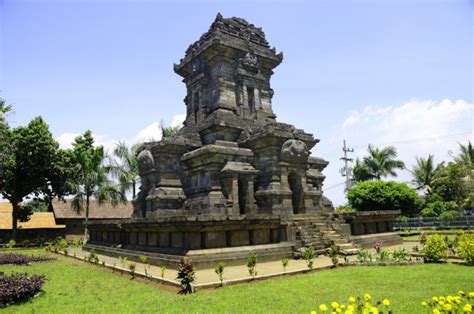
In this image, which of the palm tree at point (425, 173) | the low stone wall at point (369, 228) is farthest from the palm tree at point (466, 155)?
the low stone wall at point (369, 228)

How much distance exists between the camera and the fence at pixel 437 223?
99.0ft

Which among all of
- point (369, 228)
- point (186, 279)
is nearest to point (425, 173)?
point (369, 228)

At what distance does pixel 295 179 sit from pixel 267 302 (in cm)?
1184

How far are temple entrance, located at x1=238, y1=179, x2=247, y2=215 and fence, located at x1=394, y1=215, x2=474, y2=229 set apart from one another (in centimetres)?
2058

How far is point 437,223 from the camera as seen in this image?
32.1 meters

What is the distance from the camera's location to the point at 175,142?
68.1 ft

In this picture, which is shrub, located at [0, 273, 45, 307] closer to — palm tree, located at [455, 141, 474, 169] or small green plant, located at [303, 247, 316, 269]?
small green plant, located at [303, 247, 316, 269]

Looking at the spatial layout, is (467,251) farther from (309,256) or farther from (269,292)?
(269,292)

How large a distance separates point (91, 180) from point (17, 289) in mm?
24371

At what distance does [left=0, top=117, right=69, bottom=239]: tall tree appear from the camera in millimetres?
31250

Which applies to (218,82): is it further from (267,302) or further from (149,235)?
(267,302)

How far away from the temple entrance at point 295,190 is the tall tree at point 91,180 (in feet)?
64.9

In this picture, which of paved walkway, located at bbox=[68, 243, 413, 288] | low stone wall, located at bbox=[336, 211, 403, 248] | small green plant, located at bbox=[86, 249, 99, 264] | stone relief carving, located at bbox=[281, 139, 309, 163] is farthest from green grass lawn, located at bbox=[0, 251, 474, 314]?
stone relief carving, located at bbox=[281, 139, 309, 163]

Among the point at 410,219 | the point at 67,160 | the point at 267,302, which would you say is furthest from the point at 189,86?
the point at 410,219
